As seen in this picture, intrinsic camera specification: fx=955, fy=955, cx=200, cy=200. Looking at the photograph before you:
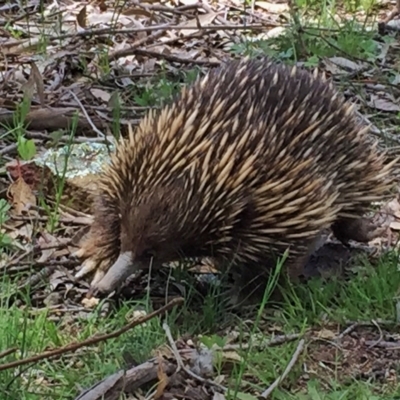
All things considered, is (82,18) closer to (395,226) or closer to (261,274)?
(395,226)

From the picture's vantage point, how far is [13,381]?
2.23 m

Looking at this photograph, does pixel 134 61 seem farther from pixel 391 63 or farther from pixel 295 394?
pixel 295 394

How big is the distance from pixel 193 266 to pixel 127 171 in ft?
1.52

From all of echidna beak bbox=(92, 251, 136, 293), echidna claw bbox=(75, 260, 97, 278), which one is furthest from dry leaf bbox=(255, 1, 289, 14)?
echidna beak bbox=(92, 251, 136, 293)

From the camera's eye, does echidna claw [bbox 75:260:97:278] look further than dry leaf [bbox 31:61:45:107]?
No

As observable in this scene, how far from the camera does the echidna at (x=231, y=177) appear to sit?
2996mm

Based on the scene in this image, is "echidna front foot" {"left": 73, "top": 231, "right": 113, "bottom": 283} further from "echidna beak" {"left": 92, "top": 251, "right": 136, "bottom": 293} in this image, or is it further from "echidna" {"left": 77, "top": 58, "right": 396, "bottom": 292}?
"echidna beak" {"left": 92, "top": 251, "right": 136, "bottom": 293}

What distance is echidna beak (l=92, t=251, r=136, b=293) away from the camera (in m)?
2.89

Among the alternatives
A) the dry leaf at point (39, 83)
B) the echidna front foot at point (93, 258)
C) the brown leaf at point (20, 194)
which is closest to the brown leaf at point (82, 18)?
the dry leaf at point (39, 83)

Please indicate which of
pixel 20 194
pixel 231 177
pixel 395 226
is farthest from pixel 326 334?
pixel 20 194

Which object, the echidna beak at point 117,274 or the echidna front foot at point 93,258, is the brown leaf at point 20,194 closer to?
the echidna front foot at point 93,258

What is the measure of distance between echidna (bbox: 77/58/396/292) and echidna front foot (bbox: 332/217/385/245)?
0.15 m

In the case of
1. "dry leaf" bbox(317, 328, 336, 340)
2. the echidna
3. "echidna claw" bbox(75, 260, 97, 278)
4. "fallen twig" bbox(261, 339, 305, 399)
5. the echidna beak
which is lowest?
"echidna claw" bbox(75, 260, 97, 278)

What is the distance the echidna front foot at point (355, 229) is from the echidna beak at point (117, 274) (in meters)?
0.98
